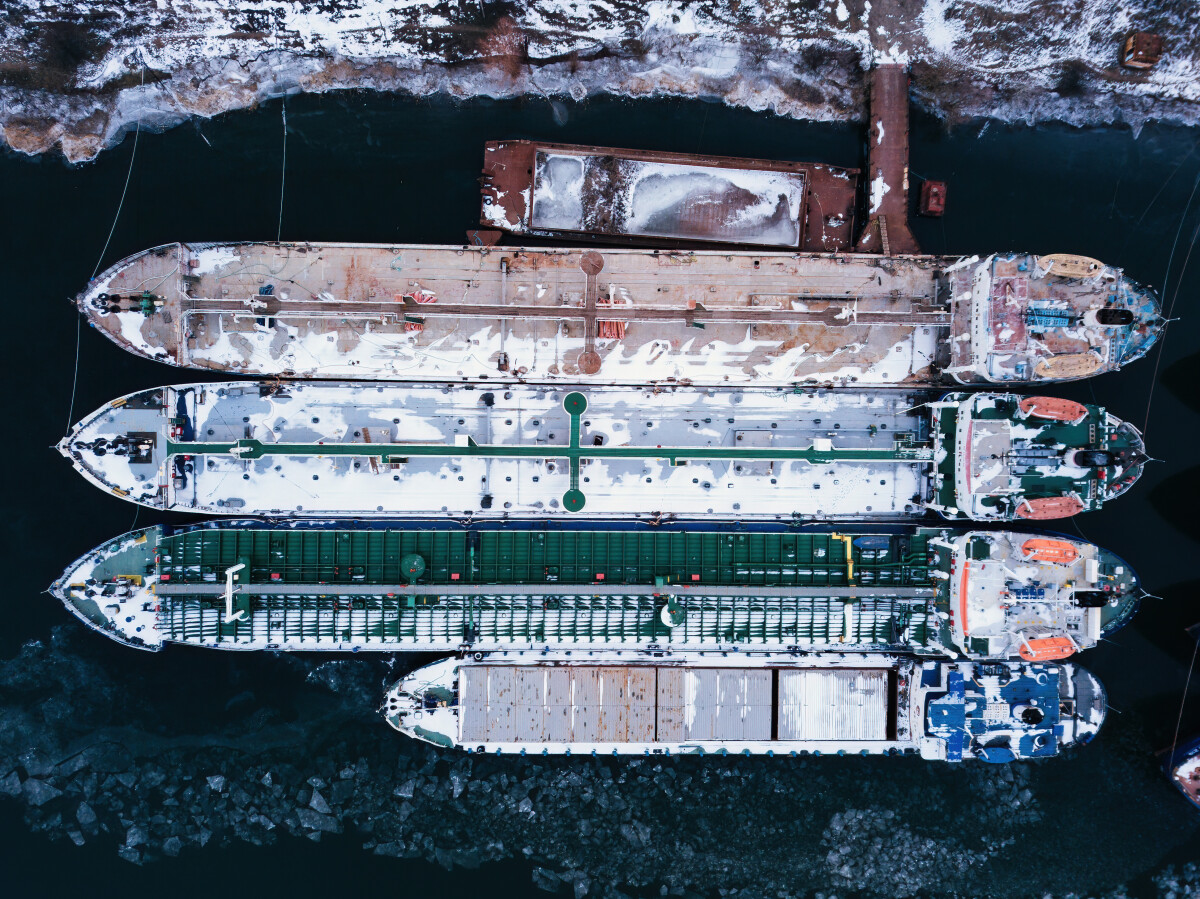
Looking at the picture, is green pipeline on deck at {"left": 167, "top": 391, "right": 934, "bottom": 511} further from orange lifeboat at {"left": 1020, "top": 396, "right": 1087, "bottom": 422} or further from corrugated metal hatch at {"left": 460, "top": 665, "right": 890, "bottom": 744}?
corrugated metal hatch at {"left": 460, "top": 665, "right": 890, "bottom": 744}

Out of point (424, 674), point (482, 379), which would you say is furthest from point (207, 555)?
point (482, 379)

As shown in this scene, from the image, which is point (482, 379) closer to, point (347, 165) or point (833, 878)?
A: point (347, 165)

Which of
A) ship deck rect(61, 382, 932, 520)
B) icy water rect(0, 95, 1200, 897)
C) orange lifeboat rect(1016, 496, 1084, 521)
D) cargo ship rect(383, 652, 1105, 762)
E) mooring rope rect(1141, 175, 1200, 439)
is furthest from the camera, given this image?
mooring rope rect(1141, 175, 1200, 439)

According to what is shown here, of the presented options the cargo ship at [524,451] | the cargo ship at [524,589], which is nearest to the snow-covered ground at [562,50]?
the cargo ship at [524,451]

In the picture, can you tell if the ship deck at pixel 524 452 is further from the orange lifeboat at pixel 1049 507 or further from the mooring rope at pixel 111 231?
the orange lifeboat at pixel 1049 507

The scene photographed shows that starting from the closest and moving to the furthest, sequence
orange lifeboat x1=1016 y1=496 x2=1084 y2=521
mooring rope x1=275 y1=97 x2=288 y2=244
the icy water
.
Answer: orange lifeboat x1=1016 y1=496 x2=1084 y2=521, the icy water, mooring rope x1=275 y1=97 x2=288 y2=244

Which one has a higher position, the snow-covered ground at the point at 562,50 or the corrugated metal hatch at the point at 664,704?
the snow-covered ground at the point at 562,50

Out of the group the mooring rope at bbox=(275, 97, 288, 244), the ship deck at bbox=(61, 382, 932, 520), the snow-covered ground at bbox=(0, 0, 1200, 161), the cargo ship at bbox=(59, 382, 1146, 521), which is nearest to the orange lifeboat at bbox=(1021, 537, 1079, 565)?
the cargo ship at bbox=(59, 382, 1146, 521)
